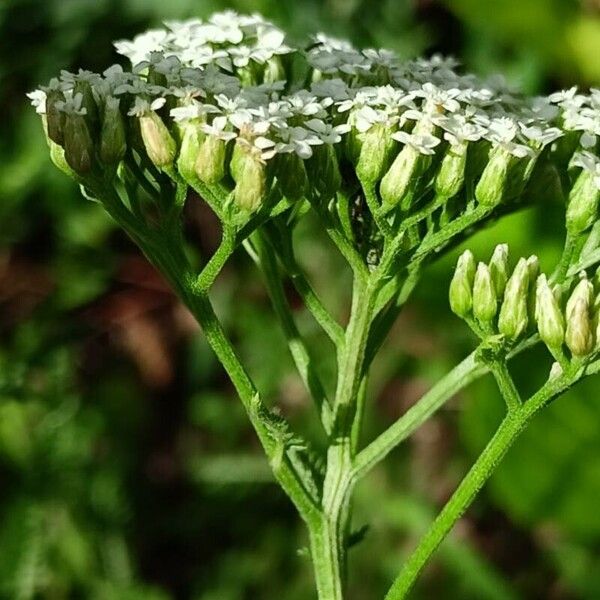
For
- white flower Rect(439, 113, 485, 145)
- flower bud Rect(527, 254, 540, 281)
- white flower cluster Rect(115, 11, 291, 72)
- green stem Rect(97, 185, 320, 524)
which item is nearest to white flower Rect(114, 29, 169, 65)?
white flower cluster Rect(115, 11, 291, 72)

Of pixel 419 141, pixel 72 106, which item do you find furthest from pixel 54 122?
pixel 419 141

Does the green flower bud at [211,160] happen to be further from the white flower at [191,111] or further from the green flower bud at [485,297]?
the green flower bud at [485,297]

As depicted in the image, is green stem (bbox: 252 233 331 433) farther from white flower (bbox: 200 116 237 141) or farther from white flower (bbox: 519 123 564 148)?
white flower (bbox: 519 123 564 148)

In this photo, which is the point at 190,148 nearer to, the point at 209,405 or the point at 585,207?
the point at 585,207

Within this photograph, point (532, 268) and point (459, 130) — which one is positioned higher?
point (459, 130)

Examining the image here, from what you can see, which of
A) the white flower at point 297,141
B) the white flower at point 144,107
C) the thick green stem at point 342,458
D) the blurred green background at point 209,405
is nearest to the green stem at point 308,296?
the thick green stem at point 342,458

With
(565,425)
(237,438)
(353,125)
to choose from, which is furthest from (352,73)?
(237,438)
